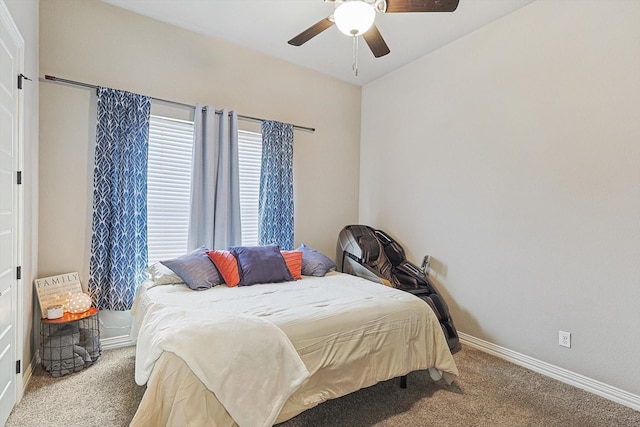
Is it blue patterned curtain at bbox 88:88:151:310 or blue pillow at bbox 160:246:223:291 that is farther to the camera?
blue patterned curtain at bbox 88:88:151:310

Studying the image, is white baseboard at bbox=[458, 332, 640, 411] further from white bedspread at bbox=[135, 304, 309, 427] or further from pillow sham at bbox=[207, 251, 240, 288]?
pillow sham at bbox=[207, 251, 240, 288]

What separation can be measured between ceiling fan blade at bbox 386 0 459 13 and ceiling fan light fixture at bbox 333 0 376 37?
0.19 m

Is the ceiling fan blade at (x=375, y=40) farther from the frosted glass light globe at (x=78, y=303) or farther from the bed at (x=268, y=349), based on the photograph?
the frosted glass light globe at (x=78, y=303)

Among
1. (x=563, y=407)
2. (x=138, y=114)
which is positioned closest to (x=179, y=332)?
(x=138, y=114)

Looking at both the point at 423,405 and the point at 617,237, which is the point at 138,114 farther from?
the point at 617,237

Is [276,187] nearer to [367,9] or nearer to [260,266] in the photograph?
[260,266]

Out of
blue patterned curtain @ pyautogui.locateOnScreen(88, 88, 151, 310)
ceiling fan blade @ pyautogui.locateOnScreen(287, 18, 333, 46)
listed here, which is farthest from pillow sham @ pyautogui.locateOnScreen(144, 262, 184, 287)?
ceiling fan blade @ pyautogui.locateOnScreen(287, 18, 333, 46)

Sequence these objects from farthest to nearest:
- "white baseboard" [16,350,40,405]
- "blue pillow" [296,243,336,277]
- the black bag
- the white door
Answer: "blue pillow" [296,243,336,277] < the black bag < "white baseboard" [16,350,40,405] < the white door

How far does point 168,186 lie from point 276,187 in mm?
1110

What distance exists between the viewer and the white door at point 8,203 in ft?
5.80

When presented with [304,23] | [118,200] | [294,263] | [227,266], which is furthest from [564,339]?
[118,200]

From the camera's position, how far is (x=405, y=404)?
212 cm

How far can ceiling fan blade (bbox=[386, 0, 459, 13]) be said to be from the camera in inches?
76.3

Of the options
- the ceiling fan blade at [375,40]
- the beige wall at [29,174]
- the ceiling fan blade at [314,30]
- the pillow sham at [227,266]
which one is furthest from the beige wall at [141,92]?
the ceiling fan blade at [375,40]
